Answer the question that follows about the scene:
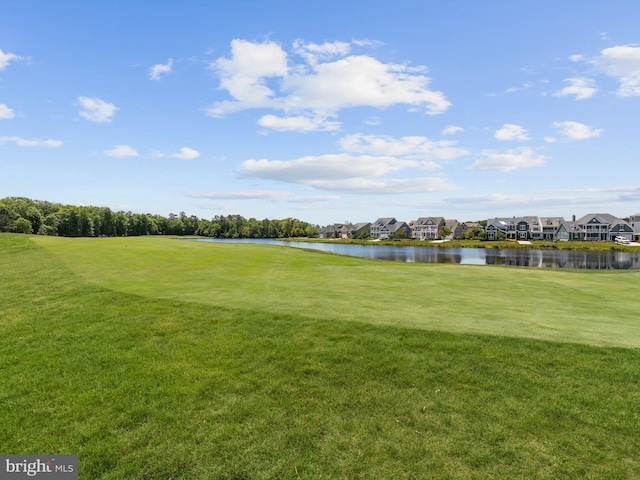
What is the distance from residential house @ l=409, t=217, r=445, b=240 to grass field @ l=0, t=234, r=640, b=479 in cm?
11729

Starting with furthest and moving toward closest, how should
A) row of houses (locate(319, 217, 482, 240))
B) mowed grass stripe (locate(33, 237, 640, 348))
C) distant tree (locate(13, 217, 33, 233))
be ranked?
1. row of houses (locate(319, 217, 482, 240))
2. distant tree (locate(13, 217, 33, 233))
3. mowed grass stripe (locate(33, 237, 640, 348))

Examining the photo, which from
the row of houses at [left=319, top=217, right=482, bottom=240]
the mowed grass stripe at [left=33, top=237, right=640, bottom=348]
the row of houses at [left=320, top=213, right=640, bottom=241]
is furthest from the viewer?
the row of houses at [left=319, top=217, right=482, bottom=240]

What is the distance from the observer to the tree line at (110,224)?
319 feet

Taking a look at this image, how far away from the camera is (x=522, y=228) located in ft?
382

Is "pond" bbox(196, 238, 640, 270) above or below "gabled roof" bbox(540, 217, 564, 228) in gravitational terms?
below

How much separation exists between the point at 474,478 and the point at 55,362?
787 centimetres

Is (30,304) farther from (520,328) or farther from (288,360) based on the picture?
(520,328)

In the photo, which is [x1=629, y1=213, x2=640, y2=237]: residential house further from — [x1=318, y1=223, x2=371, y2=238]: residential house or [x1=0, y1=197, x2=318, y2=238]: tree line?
[x1=0, y1=197, x2=318, y2=238]: tree line

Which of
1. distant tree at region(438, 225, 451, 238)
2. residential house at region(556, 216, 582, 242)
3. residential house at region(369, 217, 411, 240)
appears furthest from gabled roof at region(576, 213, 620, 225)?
residential house at region(369, 217, 411, 240)

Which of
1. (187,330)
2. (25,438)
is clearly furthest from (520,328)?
(25,438)

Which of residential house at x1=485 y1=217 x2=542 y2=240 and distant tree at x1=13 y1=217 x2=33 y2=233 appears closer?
distant tree at x1=13 y1=217 x2=33 y2=233

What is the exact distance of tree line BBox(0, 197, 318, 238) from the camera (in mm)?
97188

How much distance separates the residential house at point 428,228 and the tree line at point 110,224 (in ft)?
176

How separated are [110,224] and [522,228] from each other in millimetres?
145512
